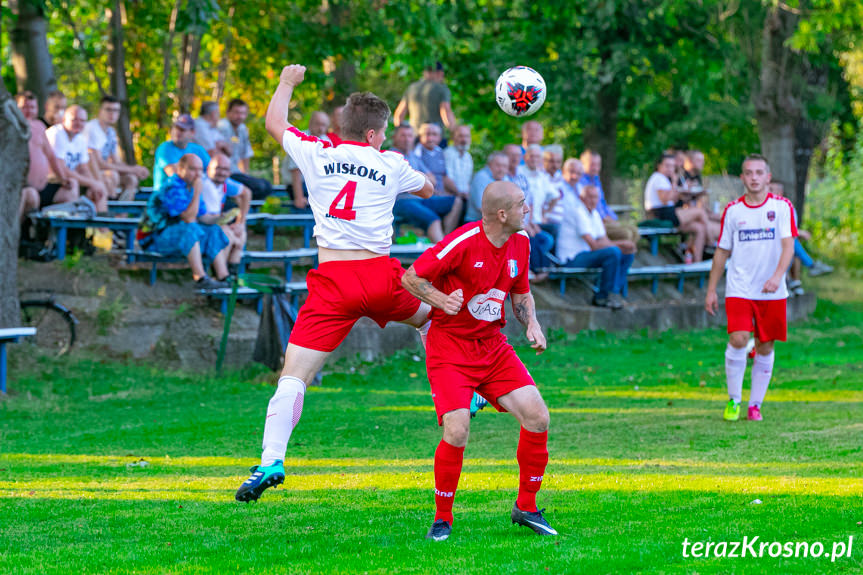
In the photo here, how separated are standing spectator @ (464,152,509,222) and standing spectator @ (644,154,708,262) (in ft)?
14.9

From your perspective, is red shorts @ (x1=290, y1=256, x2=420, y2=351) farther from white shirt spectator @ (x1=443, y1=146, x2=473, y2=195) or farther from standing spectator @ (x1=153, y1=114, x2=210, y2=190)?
white shirt spectator @ (x1=443, y1=146, x2=473, y2=195)


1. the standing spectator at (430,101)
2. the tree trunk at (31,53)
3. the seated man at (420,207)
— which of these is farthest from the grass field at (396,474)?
the tree trunk at (31,53)

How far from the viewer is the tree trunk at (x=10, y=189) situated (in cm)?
1213

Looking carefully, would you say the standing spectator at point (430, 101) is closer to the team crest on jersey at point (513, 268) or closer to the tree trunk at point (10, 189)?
the tree trunk at point (10, 189)

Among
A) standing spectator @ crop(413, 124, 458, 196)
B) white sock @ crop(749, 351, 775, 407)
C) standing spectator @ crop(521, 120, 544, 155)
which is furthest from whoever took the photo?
standing spectator @ crop(521, 120, 544, 155)

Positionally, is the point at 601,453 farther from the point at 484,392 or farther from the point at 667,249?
the point at 667,249

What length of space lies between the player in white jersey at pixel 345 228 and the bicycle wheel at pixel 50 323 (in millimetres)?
6933

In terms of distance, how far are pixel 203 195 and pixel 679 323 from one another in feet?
25.4

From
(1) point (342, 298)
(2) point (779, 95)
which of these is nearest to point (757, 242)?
(1) point (342, 298)

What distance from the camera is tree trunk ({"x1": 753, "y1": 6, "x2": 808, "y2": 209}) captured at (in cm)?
1950

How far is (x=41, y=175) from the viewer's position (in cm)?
1381

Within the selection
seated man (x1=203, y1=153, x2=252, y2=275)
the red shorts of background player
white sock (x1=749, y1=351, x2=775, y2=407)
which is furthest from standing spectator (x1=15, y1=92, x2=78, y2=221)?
the red shorts of background player

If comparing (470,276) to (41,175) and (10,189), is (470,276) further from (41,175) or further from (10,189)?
(41,175)

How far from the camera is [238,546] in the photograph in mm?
5863
